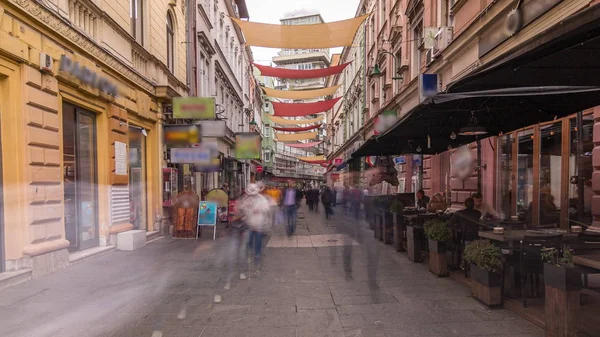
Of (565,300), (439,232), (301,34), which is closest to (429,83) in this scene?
(301,34)

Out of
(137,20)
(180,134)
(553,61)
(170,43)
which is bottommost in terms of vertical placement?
(180,134)

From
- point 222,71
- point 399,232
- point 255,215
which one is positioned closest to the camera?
point 255,215

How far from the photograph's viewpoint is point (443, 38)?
12844 millimetres

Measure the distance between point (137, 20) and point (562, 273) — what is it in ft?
38.3

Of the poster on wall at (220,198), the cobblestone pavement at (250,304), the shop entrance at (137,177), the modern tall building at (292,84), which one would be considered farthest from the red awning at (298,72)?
the modern tall building at (292,84)

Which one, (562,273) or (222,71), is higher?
(222,71)

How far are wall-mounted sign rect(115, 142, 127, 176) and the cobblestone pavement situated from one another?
8.37 feet

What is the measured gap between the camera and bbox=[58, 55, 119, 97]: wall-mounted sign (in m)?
7.41

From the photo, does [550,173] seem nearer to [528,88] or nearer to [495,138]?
[495,138]

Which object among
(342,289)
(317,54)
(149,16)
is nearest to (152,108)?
(149,16)

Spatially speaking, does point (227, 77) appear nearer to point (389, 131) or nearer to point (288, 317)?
point (389, 131)

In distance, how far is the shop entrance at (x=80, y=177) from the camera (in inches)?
316

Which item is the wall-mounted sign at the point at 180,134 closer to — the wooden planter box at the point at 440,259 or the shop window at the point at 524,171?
the wooden planter box at the point at 440,259

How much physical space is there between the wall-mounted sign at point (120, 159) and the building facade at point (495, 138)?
7.51 metres
